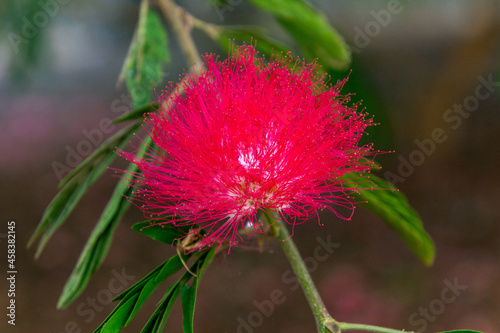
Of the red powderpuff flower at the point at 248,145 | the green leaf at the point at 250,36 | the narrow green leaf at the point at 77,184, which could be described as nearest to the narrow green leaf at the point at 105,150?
the narrow green leaf at the point at 77,184

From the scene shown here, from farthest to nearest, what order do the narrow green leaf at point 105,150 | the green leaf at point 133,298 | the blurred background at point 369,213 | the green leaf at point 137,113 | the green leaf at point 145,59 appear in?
the blurred background at point 369,213
the green leaf at point 145,59
the narrow green leaf at point 105,150
the green leaf at point 137,113
the green leaf at point 133,298

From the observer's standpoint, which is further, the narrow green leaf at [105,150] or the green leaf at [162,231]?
the narrow green leaf at [105,150]

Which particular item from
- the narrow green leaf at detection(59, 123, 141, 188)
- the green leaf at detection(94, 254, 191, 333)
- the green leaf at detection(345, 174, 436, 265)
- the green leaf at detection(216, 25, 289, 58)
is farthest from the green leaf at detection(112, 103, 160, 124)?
the green leaf at detection(216, 25, 289, 58)

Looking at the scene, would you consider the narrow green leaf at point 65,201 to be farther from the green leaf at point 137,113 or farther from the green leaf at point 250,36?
the green leaf at point 250,36

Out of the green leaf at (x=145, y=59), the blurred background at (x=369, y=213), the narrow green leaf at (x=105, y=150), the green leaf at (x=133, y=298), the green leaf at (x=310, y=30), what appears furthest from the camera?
the blurred background at (x=369, y=213)

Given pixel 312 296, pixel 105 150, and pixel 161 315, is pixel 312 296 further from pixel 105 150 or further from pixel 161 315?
pixel 105 150

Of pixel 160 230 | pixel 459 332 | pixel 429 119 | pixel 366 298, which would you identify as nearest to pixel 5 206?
pixel 366 298

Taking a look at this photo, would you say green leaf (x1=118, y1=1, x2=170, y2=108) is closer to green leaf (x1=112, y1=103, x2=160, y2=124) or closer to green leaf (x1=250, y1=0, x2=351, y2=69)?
green leaf (x1=112, y1=103, x2=160, y2=124)

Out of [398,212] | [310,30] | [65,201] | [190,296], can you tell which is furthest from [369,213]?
[190,296]
